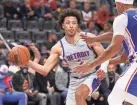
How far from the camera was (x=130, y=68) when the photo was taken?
6898mm

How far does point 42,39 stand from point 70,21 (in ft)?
28.9

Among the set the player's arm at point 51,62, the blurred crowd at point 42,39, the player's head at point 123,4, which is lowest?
the blurred crowd at point 42,39

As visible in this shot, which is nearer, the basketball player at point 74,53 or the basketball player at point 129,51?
the basketball player at point 129,51

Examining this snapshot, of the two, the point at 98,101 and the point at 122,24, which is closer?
the point at 122,24

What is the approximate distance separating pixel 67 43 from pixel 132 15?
2756mm

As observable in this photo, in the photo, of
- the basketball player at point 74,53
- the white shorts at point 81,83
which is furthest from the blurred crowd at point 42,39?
the basketball player at point 74,53

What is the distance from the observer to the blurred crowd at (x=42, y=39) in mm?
13084

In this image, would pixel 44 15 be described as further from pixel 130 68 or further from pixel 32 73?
pixel 130 68

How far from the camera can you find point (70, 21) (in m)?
9.39

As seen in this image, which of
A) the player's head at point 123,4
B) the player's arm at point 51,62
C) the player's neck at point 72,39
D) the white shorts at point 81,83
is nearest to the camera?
the player's head at point 123,4

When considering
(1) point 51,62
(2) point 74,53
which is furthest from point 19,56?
(2) point 74,53

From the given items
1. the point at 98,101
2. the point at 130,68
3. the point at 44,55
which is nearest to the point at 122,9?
the point at 130,68

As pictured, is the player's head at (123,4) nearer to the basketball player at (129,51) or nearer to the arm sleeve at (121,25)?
the basketball player at (129,51)

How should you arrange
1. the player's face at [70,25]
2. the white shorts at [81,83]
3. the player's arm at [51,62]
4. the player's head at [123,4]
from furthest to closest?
the player's face at [70,25], the white shorts at [81,83], the player's arm at [51,62], the player's head at [123,4]
